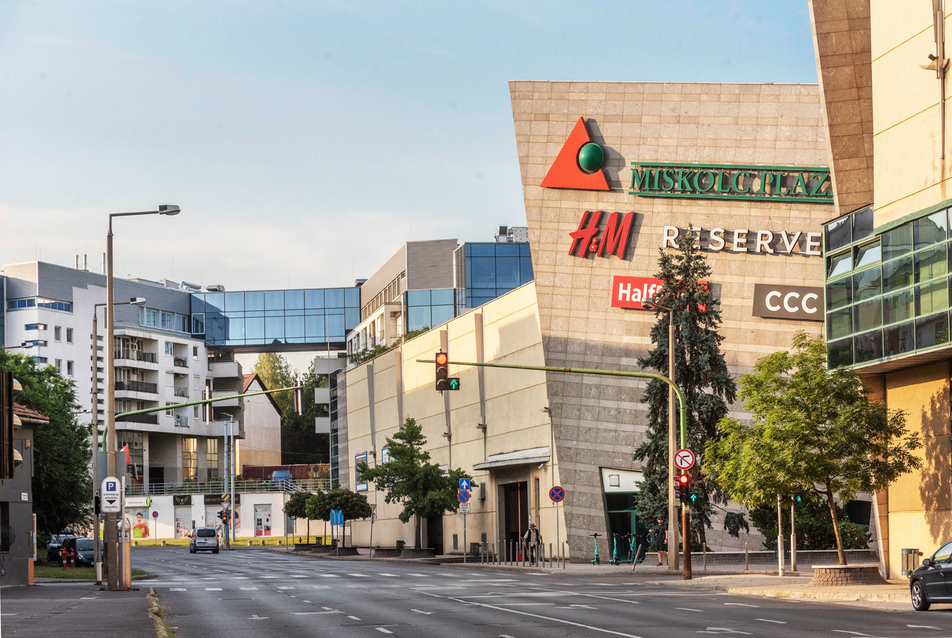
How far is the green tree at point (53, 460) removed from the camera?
55.8m

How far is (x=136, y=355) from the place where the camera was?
118m

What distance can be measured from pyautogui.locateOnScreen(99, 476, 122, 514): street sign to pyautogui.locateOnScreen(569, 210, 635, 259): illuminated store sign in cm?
2732

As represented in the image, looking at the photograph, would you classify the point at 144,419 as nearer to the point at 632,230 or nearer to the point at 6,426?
the point at 632,230

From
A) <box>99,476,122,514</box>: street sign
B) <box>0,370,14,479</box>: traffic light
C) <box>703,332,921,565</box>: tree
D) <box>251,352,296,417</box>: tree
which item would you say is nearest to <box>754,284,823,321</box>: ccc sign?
<box>703,332,921,565</box>: tree

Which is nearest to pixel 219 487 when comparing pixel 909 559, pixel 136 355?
pixel 136 355

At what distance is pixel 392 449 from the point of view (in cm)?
6209

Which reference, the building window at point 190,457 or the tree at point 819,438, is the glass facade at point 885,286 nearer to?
the tree at point 819,438

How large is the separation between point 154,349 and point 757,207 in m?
81.0

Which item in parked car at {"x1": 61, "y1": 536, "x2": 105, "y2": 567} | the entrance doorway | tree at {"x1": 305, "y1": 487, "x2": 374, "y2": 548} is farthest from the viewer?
tree at {"x1": 305, "y1": 487, "x2": 374, "y2": 548}

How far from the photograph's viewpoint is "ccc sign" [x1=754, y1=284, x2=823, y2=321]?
170 feet

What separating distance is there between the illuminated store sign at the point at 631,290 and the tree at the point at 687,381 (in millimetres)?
8140

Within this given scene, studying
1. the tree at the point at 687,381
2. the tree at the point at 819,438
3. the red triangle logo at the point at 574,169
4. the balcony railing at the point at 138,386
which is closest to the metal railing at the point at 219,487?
the balcony railing at the point at 138,386

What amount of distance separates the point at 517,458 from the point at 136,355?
70.6 meters

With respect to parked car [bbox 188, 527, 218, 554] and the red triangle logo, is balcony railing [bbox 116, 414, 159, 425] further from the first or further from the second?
the red triangle logo
